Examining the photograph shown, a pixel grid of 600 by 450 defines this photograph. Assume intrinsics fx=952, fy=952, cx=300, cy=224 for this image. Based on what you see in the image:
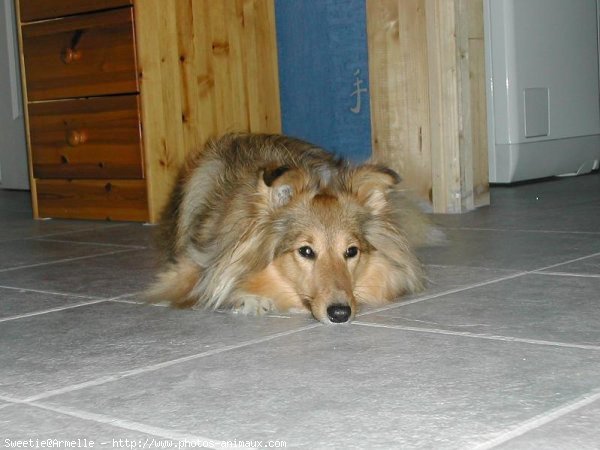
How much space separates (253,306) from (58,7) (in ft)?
9.85

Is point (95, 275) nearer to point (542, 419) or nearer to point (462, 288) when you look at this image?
point (462, 288)

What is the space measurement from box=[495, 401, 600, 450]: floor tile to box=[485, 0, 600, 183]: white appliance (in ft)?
13.8

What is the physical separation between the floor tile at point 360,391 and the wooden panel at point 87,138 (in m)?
2.80

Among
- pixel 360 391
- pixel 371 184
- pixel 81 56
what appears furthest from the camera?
pixel 81 56

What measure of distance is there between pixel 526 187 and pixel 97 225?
2.54 meters

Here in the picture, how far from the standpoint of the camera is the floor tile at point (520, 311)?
7.36ft

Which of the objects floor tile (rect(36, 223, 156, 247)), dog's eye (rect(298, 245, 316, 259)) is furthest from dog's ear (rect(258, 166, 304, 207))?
floor tile (rect(36, 223, 156, 247))

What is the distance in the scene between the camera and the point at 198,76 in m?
5.01

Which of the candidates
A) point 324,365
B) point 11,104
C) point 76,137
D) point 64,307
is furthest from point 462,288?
point 11,104

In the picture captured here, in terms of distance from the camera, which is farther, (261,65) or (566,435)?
(261,65)

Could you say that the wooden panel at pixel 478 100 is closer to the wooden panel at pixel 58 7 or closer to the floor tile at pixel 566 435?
the wooden panel at pixel 58 7

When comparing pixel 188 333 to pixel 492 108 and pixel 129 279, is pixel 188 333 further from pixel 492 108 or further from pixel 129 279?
pixel 492 108

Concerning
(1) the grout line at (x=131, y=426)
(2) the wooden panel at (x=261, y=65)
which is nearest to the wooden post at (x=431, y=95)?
(2) the wooden panel at (x=261, y=65)

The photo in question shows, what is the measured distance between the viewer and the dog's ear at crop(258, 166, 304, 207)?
263cm
